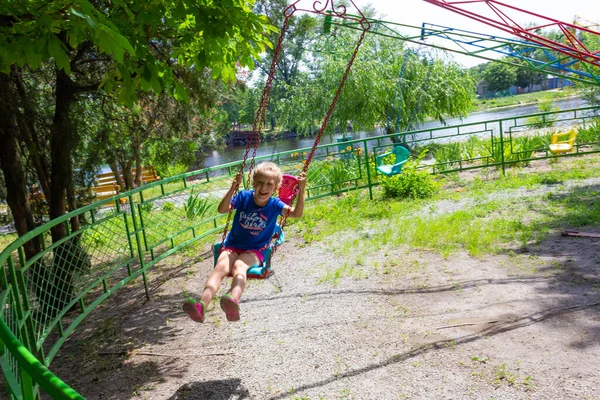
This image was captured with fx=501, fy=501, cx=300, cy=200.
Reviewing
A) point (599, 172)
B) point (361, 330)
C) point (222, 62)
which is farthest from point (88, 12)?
point (599, 172)

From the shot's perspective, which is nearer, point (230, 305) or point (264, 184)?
point (230, 305)

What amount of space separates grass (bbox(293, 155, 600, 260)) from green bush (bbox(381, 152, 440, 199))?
0.22m

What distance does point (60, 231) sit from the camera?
5840 mm

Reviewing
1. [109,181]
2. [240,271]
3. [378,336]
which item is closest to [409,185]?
[378,336]

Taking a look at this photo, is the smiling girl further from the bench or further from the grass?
the bench

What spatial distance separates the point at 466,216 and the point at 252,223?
421 cm

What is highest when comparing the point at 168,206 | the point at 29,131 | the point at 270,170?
the point at 29,131

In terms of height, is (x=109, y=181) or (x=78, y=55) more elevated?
(x=78, y=55)

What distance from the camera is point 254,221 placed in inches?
168

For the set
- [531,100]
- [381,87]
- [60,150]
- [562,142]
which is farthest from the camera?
[531,100]

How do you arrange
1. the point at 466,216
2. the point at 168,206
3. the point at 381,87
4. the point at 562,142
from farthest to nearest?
the point at 381,87 < the point at 562,142 < the point at 168,206 < the point at 466,216

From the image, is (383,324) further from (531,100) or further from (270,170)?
(531,100)

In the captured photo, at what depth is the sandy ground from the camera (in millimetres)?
3398

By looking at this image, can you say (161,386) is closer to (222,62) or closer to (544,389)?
(544,389)
